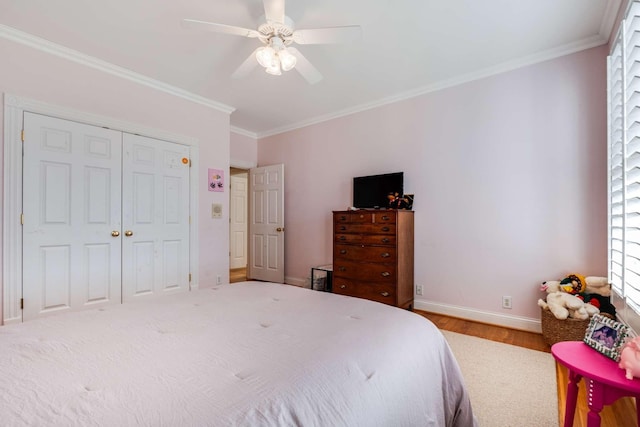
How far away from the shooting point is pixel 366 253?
3.41 m

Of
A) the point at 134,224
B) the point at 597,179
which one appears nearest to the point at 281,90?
the point at 134,224

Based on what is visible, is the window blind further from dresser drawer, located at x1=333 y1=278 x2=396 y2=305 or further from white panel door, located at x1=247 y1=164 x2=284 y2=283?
white panel door, located at x1=247 y1=164 x2=284 y2=283

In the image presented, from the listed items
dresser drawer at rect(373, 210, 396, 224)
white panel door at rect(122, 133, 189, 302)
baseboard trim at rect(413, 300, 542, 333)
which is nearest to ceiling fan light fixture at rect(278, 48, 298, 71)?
dresser drawer at rect(373, 210, 396, 224)

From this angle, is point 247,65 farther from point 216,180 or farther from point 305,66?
point 216,180

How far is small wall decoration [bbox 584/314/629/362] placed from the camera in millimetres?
1226

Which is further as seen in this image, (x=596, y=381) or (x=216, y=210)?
(x=216, y=210)

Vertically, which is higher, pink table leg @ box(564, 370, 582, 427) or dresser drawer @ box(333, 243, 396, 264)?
dresser drawer @ box(333, 243, 396, 264)

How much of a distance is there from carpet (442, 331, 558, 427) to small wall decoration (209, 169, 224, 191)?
3180mm

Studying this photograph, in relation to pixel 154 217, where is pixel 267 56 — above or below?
above

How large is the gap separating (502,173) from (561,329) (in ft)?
4.74

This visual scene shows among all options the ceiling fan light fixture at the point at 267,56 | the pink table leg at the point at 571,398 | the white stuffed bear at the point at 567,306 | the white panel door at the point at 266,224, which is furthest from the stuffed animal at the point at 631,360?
the white panel door at the point at 266,224

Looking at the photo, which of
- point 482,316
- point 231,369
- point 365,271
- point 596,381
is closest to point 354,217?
point 365,271

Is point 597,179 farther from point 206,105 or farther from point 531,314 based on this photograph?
point 206,105

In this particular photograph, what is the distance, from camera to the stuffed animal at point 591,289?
2.35 metres
